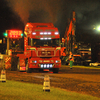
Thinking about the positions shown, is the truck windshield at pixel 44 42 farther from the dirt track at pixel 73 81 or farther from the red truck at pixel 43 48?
the dirt track at pixel 73 81

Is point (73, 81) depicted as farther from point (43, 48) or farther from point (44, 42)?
point (44, 42)

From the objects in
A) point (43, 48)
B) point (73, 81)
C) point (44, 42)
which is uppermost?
point (44, 42)

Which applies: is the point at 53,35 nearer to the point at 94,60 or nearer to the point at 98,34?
the point at 94,60

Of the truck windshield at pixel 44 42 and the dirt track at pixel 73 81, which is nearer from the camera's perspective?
the dirt track at pixel 73 81

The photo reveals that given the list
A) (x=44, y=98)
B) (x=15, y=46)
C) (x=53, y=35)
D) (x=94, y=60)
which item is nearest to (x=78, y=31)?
(x=94, y=60)

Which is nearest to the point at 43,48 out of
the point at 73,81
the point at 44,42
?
the point at 44,42

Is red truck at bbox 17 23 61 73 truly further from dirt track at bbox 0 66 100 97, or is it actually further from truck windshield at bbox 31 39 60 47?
dirt track at bbox 0 66 100 97

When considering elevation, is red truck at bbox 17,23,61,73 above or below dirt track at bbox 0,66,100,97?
above

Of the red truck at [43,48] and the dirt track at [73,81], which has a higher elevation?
the red truck at [43,48]

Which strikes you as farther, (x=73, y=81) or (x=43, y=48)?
(x=43, y=48)

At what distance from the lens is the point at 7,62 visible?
25.7m

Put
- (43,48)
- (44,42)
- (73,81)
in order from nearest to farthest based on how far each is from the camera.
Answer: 1. (73,81)
2. (43,48)
3. (44,42)

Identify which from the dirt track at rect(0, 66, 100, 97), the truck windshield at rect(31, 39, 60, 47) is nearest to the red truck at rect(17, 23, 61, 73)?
the truck windshield at rect(31, 39, 60, 47)

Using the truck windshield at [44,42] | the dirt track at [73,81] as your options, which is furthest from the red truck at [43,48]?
the dirt track at [73,81]
